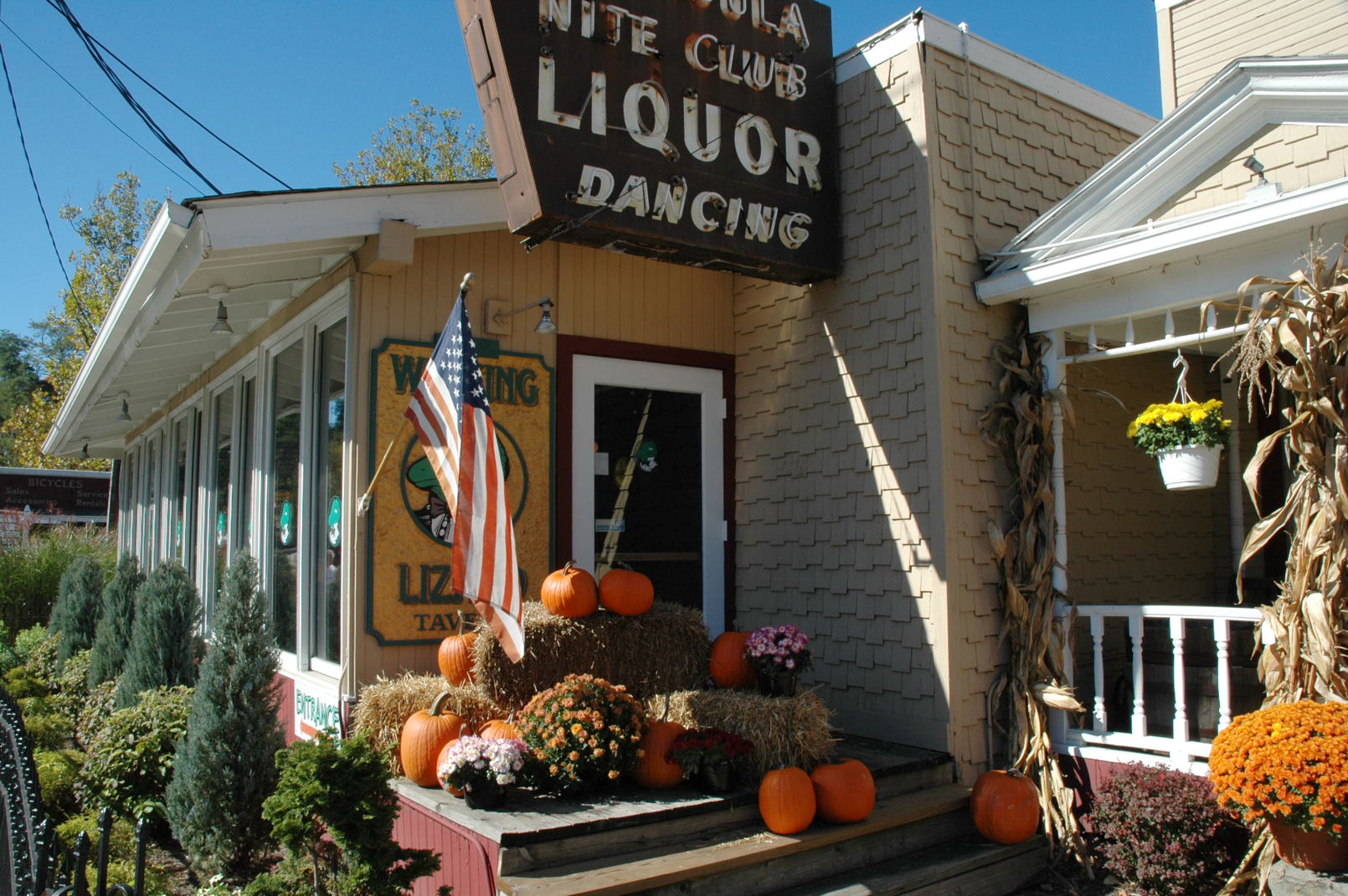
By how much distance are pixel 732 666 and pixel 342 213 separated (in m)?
3.00

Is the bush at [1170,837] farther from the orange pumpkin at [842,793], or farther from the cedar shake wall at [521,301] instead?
the cedar shake wall at [521,301]

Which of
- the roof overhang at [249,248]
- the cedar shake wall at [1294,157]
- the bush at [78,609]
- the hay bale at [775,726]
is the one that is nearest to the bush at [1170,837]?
the hay bale at [775,726]

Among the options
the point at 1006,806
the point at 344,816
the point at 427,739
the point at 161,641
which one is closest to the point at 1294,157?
the point at 1006,806

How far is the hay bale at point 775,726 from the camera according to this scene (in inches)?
171

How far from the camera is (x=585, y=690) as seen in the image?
14.0 feet

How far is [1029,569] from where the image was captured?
521cm

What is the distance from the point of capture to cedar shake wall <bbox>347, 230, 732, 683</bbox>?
5195 mm

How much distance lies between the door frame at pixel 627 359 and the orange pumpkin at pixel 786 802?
2.06 metres

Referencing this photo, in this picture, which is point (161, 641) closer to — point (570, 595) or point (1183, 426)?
point (570, 595)

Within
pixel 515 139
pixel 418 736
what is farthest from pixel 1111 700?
pixel 515 139

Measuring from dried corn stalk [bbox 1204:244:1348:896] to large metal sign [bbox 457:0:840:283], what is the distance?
2.35 m

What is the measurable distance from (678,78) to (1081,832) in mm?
4236

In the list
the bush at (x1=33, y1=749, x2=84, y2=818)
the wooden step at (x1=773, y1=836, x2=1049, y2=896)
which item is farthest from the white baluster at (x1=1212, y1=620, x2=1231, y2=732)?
the bush at (x1=33, y1=749, x2=84, y2=818)

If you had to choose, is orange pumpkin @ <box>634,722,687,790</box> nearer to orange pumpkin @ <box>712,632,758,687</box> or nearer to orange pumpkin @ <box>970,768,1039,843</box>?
orange pumpkin @ <box>712,632,758,687</box>
